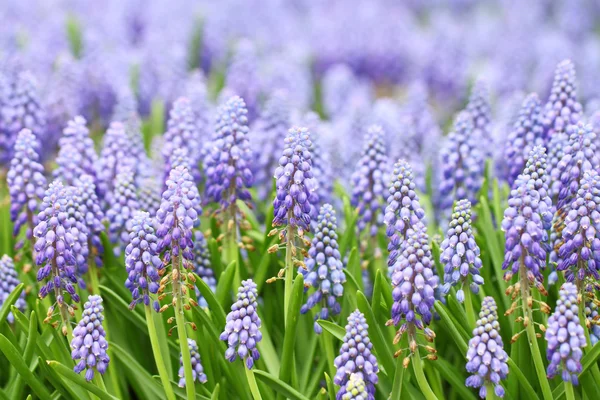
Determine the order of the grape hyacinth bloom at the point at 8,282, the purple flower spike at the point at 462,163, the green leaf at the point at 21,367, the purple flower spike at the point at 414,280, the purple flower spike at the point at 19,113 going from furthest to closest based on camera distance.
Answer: the purple flower spike at the point at 19,113, the purple flower spike at the point at 462,163, the grape hyacinth bloom at the point at 8,282, the green leaf at the point at 21,367, the purple flower spike at the point at 414,280

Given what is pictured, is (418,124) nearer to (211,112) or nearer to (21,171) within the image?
(211,112)

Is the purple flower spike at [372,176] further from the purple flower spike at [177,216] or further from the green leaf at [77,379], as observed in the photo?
the green leaf at [77,379]

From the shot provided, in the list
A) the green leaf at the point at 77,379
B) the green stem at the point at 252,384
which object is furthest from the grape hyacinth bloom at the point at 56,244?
the green stem at the point at 252,384

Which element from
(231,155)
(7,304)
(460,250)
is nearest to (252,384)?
(460,250)

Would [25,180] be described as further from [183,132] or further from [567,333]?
[567,333]

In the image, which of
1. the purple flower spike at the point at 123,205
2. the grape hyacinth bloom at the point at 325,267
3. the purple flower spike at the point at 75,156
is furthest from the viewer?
the purple flower spike at the point at 75,156

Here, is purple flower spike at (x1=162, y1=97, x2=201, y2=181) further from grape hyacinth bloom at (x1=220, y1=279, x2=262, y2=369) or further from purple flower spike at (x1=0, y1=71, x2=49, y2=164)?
grape hyacinth bloom at (x1=220, y1=279, x2=262, y2=369)

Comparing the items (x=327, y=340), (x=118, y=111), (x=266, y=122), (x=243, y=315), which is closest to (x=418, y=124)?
(x=266, y=122)

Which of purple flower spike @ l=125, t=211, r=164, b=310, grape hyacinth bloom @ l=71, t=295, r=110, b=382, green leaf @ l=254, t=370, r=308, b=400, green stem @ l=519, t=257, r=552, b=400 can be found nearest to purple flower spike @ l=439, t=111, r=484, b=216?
green stem @ l=519, t=257, r=552, b=400
